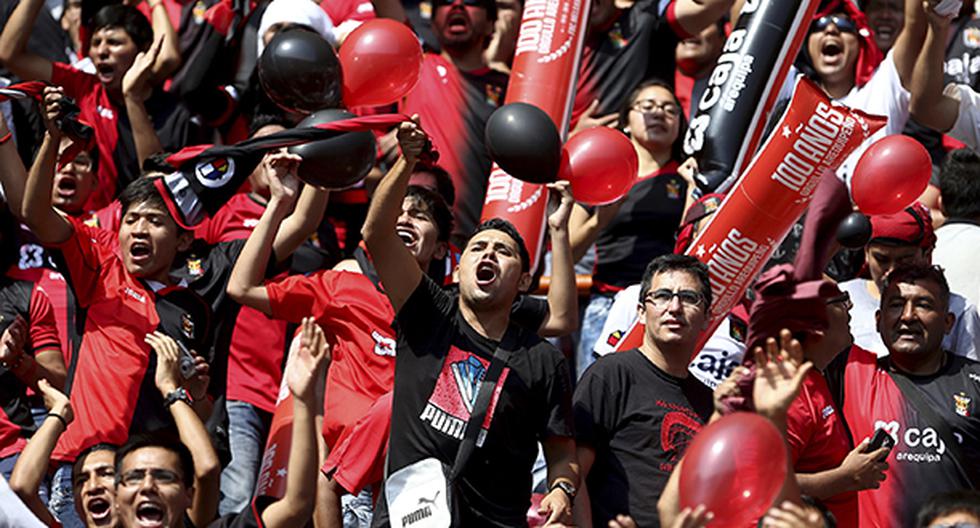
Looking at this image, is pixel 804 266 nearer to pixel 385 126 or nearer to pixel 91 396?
pixel 385 126

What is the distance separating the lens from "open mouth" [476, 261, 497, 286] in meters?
6.73

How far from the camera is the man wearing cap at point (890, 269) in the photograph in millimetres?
8109

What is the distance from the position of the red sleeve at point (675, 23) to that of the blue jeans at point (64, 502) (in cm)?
436

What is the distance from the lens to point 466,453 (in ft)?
21.0

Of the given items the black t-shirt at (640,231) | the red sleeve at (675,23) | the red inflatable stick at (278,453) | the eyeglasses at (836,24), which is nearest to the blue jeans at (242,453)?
the red inflatable stick at (278,453)

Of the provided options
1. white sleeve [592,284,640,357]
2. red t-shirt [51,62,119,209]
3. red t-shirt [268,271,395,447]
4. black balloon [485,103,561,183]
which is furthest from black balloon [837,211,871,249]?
red t-shirt [51,62,119,209]

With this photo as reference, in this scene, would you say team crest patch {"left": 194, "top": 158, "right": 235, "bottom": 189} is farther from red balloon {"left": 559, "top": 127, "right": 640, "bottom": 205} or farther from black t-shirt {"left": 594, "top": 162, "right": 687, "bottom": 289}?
black t-shirt {"left": 594, "top": 162, "right": 687, "bottom": 289}

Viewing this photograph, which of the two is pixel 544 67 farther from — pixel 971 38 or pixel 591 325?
pixel 971 38

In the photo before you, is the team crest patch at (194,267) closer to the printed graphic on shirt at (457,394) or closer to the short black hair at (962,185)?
the printed graphic on shirt at (457,394)

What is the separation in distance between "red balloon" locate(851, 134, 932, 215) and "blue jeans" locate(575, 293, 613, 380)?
1420 mm

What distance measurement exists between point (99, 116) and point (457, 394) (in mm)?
3903

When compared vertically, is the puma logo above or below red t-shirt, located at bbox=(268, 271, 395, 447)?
above

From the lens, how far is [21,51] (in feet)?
31.3

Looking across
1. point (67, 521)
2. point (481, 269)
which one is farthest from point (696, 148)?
point (67, 521)
